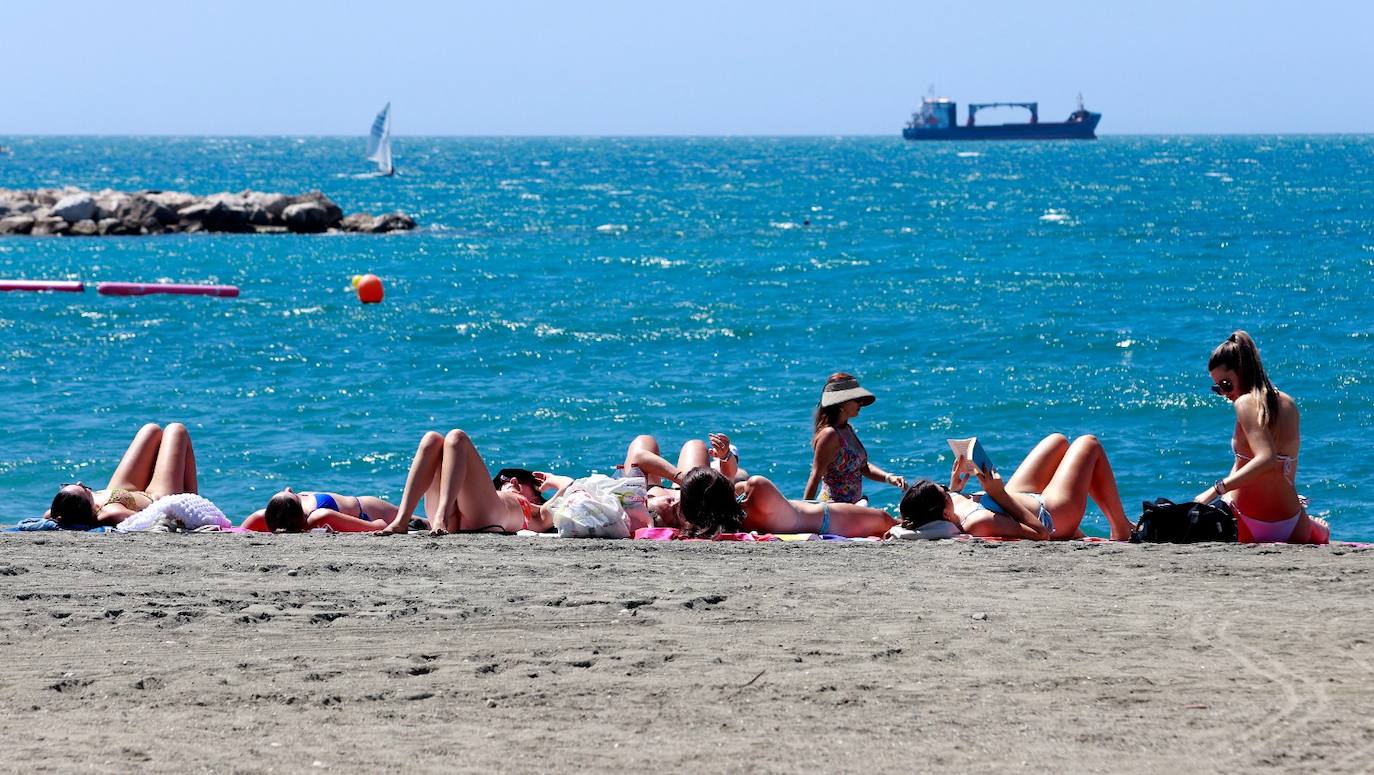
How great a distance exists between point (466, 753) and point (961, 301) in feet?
77.9

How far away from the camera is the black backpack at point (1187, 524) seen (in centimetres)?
725

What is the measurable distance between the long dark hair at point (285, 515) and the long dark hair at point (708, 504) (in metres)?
2.07

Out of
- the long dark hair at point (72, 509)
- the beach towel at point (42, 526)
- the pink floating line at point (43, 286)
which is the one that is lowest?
the pink floating line at point (43, 286)

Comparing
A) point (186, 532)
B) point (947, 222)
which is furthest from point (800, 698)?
point (947, 222)

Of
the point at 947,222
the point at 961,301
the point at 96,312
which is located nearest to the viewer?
the point at 96,312

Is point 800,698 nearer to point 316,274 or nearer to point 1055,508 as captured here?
point 1055,508

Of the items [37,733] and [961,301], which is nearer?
[37,733]

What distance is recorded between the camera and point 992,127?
164 m

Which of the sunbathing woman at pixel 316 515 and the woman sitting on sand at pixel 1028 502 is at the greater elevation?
the woman sitting on sand at pixel 1028 502

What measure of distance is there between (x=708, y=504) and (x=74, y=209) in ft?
133

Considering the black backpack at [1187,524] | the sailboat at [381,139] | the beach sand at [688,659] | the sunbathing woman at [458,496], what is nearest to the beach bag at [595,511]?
the sunbathing woman at [458,496]

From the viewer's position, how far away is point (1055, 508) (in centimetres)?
755

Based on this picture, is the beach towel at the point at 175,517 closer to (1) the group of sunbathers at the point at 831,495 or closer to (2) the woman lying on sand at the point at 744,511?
(1) the group of sunbathers at the point at 831,495

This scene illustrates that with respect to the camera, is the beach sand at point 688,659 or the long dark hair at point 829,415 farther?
the long dark hair at point 829,415
